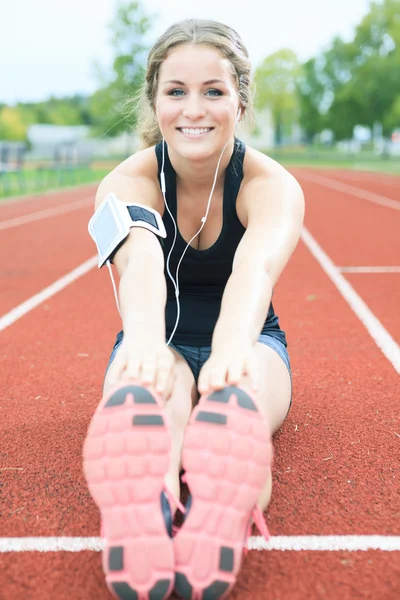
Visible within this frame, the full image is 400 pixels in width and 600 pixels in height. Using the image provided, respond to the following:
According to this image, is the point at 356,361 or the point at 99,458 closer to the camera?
the point at 99,458

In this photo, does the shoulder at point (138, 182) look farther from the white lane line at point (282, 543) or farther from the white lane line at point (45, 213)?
the white lane line at point (45, 213)

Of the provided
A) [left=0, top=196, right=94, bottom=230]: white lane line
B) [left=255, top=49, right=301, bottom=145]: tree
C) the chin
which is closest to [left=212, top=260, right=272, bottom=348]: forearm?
the chin

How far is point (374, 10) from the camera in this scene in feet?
160

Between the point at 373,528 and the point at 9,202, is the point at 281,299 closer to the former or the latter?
the point at 373,528

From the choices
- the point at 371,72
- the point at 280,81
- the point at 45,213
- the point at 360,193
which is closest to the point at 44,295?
the point at 45,213

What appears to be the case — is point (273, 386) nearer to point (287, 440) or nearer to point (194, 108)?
point (287, 440)

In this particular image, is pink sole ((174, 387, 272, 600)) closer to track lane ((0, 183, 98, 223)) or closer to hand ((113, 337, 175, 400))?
hand ((113, 337, 175, 400))

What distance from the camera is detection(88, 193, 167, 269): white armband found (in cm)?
221

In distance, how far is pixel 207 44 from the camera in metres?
2.30

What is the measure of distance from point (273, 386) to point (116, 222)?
77cm

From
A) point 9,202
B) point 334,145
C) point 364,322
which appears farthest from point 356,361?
point 334,145

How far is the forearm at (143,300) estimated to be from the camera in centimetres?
195

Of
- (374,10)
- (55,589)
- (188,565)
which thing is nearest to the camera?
(188,565)

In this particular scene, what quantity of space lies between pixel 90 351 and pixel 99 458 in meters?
2.49
